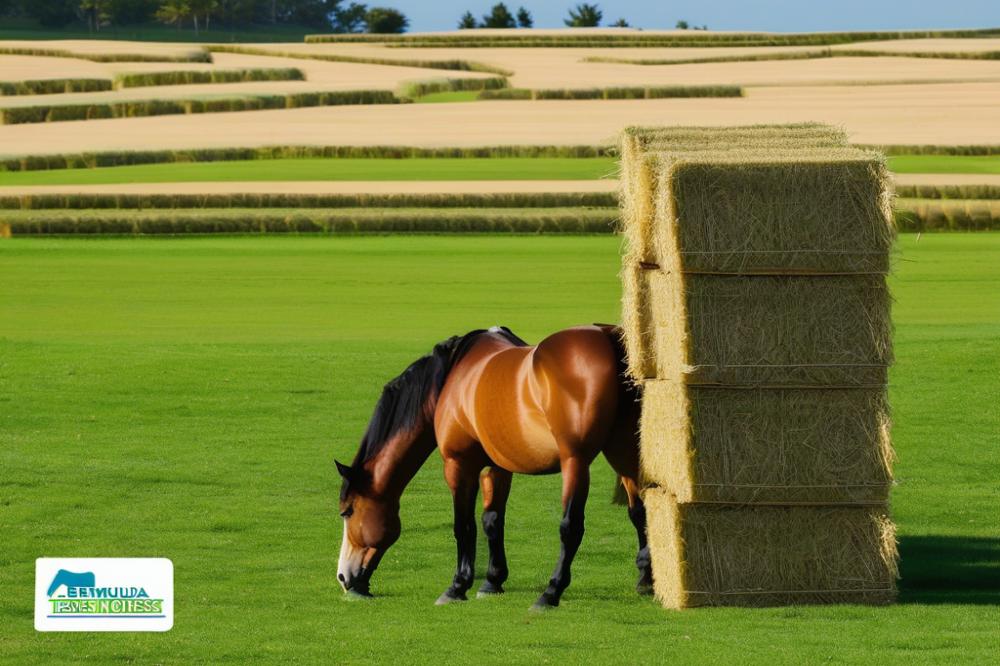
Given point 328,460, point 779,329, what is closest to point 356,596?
point 779,329

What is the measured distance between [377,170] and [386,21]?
93.8 metres

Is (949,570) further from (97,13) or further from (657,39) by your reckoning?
(97,13)

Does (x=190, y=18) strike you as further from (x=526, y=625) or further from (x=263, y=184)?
A: (x=526, y=625)

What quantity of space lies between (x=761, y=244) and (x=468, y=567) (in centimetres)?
283

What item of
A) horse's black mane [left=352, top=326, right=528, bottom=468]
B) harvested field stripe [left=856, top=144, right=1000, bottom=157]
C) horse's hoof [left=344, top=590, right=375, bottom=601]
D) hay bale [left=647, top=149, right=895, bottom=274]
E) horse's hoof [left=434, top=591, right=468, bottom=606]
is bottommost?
harvested field stripe [left=856, top=144, right=1000, bottom=157]

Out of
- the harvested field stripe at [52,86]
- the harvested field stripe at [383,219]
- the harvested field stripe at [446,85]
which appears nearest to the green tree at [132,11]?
the harvested field stripe at [446,85]

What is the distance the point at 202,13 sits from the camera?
5773 inches

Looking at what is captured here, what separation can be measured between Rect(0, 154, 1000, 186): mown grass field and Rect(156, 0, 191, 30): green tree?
9682 centimetres


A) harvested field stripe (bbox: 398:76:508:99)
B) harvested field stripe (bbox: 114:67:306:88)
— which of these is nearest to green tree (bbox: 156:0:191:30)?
harvested field stripe (bbox: 114:67:306:88)

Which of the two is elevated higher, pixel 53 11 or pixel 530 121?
pixel 53 11

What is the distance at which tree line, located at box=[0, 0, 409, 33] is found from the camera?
458 feet

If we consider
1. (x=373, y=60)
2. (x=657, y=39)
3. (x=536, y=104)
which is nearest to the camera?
(x=536, y=104)

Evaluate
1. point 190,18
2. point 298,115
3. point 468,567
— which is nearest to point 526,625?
point 468,567

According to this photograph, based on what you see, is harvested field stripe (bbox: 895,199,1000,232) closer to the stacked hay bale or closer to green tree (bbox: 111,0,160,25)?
the stacked hay bale
